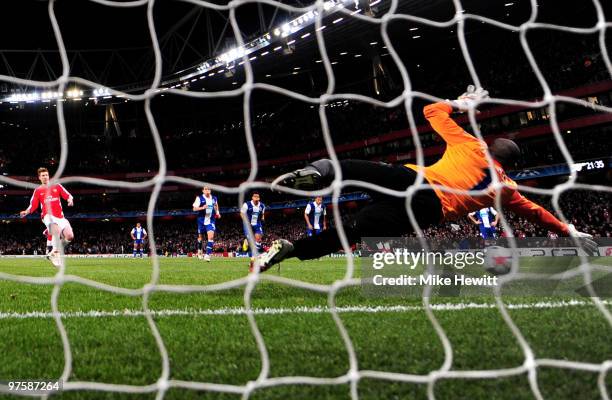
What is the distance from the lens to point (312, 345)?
2775 millimetres

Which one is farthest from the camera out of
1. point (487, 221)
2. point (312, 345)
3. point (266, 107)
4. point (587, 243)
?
point (266, 107)

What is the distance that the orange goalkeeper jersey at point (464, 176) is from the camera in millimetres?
3441

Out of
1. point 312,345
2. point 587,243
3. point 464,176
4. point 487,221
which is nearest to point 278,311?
point 312,345

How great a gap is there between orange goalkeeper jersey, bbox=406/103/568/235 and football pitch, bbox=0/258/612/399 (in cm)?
80

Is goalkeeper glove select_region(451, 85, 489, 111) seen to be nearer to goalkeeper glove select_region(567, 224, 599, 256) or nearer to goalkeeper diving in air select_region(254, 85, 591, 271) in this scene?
goalkeeper diving in air select_region(254, 85, 591, 271)

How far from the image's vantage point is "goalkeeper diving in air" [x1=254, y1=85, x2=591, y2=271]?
334 cm

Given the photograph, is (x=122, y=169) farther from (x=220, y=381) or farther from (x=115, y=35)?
(x=220, y=381)

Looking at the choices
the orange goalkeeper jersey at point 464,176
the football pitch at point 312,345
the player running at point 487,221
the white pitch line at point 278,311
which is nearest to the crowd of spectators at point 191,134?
the player running at point 487,221

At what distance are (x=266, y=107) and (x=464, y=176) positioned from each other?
4019 cm

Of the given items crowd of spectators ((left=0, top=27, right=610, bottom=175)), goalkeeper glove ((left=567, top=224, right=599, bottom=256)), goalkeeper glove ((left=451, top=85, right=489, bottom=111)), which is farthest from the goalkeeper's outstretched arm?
crowd of spectators ((left=0, top=27, right=610, bottom=175))

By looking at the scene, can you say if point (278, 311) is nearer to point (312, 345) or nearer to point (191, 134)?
point (312, 345)

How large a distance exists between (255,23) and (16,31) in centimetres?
1575

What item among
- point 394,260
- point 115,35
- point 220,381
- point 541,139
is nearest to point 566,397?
point 220,381

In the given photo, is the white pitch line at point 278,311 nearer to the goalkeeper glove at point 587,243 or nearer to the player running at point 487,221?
the goalkeeper glove at point 587,243
